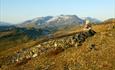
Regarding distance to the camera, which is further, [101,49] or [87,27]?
[87,27]

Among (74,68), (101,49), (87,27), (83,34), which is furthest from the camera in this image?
(87,27)

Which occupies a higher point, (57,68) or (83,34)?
(83,34)

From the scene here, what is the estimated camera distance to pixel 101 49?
48.2 m

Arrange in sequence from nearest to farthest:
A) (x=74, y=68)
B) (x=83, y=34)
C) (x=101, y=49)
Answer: (x=74, y=68) → (x=101, y=49) → (x=83, y=34)

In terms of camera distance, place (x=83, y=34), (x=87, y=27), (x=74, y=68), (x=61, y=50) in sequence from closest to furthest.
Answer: (x=74, y=68), (x=61, y=50), (x=83, y=34), (x=87, y=27)

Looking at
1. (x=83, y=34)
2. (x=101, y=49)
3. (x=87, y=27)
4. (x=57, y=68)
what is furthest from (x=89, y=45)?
(x=87, y=27)

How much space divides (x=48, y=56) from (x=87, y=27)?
21121 millimetres

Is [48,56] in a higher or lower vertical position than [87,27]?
lower

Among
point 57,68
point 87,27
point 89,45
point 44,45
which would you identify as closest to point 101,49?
point 89,45

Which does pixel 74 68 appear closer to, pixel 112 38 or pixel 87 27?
pixel 112 38

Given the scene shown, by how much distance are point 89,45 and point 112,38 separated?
6.36 meters

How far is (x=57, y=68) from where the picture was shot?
42.9 m

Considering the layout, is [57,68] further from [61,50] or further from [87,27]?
[87,27]

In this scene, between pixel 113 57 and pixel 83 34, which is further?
pixel 83 34
